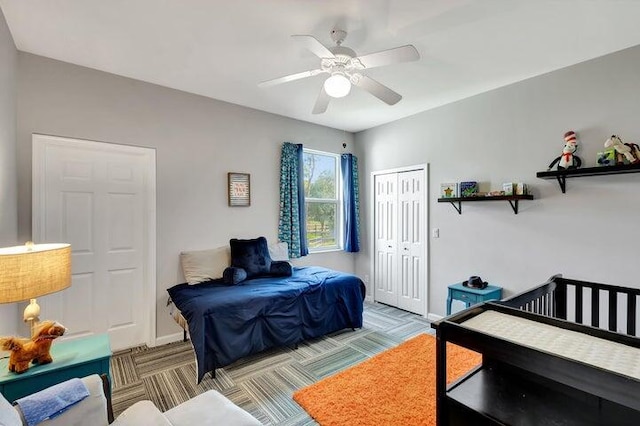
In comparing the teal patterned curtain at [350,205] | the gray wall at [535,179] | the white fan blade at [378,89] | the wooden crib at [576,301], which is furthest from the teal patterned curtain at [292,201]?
the wooden crib at [576,301]

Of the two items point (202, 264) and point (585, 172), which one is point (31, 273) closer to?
point (202, 264)

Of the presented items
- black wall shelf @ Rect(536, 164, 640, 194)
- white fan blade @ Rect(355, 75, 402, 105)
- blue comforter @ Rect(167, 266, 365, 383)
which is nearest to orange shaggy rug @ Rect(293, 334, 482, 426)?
blue comforter @ Rect(167, 266, 365, 383)

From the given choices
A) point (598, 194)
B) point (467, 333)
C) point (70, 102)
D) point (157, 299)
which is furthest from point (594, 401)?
point (70, 102)

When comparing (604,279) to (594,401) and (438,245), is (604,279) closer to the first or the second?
(438,245)

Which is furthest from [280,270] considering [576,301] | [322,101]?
[576,301]

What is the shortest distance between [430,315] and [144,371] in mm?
3314

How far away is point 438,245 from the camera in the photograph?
12.7 feet

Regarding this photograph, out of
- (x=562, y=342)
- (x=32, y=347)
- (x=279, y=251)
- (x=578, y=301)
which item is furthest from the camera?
(x=279, y=251)

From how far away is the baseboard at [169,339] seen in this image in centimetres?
321

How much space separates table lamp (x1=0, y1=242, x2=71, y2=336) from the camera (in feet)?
4.83

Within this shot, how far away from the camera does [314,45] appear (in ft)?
6.29

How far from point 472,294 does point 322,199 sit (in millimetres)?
2480

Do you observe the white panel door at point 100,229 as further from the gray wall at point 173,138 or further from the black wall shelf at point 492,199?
the black wall shelf at point 492,199

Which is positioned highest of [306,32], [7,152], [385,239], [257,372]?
[306,32]
